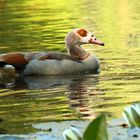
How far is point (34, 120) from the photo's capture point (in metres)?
8.53

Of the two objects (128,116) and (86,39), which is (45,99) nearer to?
(86,39)

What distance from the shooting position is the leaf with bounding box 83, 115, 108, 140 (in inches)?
154

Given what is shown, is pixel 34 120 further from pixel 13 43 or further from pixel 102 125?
pixel 13 43

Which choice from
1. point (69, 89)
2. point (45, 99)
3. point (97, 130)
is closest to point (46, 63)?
point (69, 89)

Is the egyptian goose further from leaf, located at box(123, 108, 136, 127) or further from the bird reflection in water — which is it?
leaf, located at box(123, 108, 136, 127)

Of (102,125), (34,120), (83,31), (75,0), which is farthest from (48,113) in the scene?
(75,0)

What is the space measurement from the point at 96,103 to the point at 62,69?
4.32 m

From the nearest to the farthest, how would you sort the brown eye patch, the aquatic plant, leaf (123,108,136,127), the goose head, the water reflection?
the aquatic plant, leaf (123,108,136,127), the water reflection, the goose head, the brown eye patch

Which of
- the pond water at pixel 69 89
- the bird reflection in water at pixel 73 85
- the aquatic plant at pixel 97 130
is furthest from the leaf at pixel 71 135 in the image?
the bird reflection in water at pixel 73 85

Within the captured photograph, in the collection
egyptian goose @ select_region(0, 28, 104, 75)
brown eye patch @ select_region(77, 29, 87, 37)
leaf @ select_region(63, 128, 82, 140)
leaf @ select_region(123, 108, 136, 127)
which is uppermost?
leaf @ select_region(63, 128, 82, 140)

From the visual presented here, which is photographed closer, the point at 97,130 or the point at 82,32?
the point at 97,130

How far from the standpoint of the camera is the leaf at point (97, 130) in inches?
154

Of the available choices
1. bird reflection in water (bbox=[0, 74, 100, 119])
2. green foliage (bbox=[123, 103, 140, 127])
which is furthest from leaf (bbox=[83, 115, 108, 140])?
bird reflection in water (bbox=[0, 74, 100, 119])

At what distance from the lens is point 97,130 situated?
155 inches
